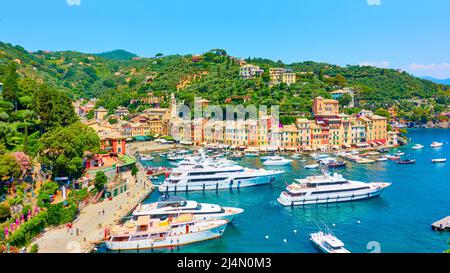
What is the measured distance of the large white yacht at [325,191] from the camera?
19422mm

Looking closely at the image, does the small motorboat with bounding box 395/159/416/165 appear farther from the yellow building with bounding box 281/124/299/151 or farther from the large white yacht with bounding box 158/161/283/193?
the large white yacht with bounding box 158/161/283/193

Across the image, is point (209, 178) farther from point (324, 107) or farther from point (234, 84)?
point (234, 84)

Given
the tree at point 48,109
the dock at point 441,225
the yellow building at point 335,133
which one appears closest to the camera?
the dock at point 441,225

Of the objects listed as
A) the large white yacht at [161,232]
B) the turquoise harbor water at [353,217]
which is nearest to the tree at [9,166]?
the large white yacht at [161,232]

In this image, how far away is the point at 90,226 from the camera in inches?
615

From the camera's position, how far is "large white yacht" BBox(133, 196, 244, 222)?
52.4ft

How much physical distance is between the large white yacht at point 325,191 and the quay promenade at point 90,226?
7300 millimetres

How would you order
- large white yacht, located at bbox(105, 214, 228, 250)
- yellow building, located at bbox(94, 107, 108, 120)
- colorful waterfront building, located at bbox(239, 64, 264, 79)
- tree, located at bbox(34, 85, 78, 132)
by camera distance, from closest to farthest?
large white yacht, located at bbox(105, 214, 228, 250) → tree, located at bbox(34, 85, 78, 132) → yellow building, located at bbox(94, 107, 108, 120) → colorful waterfront building, located at bbox(239, 64, 264, 79)

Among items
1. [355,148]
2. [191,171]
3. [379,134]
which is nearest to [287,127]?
[355,148]

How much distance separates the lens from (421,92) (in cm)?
7000

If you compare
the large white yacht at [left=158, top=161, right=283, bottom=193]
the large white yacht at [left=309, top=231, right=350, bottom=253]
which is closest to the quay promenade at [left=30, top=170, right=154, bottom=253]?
the large white yacht at [left=158, top=161, right=283, bottom=193]

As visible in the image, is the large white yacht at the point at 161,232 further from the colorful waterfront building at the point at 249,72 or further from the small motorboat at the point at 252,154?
the colorful waterfront building at the point at 249,72

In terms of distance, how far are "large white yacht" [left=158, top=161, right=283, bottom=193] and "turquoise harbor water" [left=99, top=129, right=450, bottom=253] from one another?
1.69 ft
